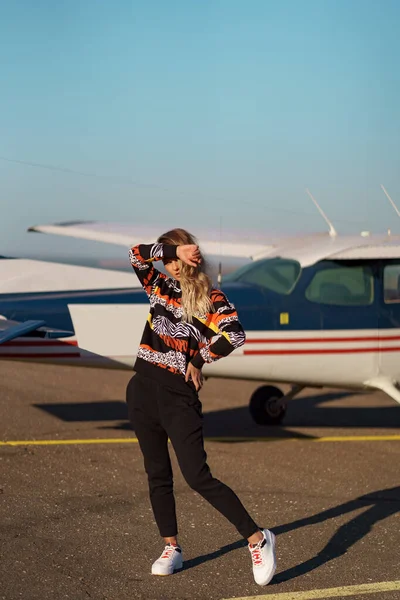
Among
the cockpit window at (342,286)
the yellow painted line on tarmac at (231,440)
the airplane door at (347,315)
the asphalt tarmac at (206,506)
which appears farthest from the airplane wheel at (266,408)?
the cockpit window at (342,286)

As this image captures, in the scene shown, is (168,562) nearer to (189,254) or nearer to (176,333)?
(176,333)

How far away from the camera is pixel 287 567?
15.7ft

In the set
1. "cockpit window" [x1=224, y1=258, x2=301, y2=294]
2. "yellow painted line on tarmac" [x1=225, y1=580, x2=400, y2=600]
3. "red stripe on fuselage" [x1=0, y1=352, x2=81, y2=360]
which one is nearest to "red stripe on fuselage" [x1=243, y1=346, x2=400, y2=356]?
"cockpit window" [x1=224, y1=258, x2=301, y2=294]

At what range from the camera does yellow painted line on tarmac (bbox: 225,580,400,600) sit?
4.32m

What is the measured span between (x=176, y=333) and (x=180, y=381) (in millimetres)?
252

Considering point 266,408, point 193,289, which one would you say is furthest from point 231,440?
point 193,289

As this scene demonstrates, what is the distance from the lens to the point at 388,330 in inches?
331

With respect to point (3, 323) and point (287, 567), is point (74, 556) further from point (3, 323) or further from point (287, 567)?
point (3, 323)

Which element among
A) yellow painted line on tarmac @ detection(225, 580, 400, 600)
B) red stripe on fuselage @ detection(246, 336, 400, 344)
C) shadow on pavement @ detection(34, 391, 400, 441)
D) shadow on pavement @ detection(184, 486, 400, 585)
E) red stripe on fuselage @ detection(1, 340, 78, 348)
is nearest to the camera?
yellow painted line on tarmac @ detection(225, 580, 400, 600)

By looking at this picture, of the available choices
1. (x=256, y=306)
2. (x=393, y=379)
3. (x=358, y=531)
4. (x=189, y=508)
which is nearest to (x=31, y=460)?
(x=189, y=508)

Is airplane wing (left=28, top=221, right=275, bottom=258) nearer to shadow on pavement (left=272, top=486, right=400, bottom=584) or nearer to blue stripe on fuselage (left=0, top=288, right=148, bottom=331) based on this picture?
blue stripe on fuselage (left=0, top=288, right=148, bottom=331)

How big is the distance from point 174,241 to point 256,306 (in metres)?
3.64

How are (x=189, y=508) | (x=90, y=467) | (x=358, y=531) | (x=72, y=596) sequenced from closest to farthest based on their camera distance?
(x=72, y=596) < (x=358, y=531) < (x=189, y=508) < (x=90, y=467)

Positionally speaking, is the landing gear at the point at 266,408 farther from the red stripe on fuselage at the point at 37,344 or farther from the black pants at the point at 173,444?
the black pants at the point at 173,444
